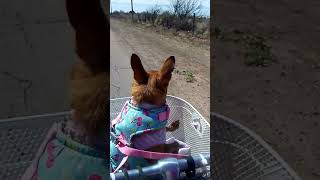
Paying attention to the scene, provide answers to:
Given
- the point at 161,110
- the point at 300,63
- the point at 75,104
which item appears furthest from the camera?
the point at 300,63

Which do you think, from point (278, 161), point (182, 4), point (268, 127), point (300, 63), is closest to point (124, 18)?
point (182, 4)

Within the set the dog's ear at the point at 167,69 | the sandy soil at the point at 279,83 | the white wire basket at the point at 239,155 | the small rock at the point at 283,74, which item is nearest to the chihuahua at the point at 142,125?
the dog's ear at the point at 167,69

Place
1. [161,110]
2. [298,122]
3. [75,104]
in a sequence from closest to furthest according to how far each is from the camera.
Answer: [75,104] < [161,110] < [298,122]

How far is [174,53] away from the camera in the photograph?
1.29m

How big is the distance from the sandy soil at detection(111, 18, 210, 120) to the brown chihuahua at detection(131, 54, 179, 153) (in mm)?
17

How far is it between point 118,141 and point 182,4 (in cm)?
42

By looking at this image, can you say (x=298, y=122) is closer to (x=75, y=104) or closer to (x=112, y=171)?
(x=112, y=171)

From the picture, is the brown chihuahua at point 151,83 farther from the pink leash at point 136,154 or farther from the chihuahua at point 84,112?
the chihuahua at point 84,112

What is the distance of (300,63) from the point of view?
2230 millimetres

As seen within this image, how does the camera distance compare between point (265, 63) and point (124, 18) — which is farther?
point (265, 63)

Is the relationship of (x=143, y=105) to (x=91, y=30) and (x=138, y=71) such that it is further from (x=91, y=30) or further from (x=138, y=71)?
(x=91, y=30)

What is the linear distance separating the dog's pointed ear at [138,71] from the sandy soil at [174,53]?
0.05 feet

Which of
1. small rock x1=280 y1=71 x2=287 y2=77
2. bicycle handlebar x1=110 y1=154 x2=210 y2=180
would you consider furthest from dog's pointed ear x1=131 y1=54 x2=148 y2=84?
small rock x1=280 y1=71 x2=287 y2=77

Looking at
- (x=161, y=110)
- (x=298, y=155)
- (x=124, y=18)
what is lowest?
(x=298, y=155)
